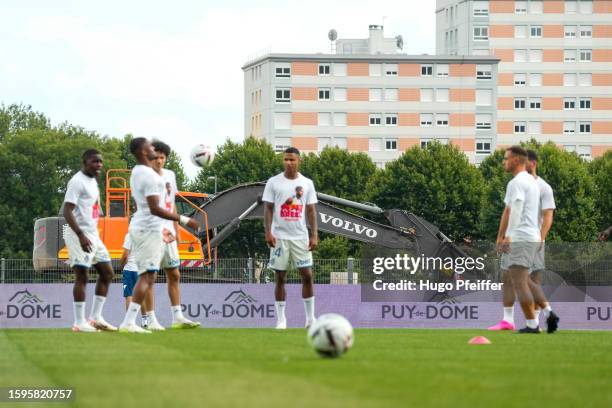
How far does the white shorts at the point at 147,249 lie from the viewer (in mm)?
16344

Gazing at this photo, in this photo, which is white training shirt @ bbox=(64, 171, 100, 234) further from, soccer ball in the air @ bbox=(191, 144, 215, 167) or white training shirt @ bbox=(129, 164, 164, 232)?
soccer ball in the air @ bbox=(191, 144, 215, 167)

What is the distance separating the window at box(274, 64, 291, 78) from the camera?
145 m

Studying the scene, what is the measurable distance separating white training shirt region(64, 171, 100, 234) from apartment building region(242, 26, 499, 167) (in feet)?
422

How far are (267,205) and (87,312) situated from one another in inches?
467

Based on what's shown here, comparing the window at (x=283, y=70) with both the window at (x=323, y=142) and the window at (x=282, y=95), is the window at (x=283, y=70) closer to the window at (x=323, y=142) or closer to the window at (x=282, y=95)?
the window at (x=282, y=95)

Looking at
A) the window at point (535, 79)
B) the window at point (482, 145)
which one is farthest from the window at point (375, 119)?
the window at point (535, 79)

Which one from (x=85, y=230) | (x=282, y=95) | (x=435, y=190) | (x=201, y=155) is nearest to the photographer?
(x=85, y=230)

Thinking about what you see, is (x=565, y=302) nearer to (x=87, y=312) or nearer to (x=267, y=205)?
(x=87, y=312)

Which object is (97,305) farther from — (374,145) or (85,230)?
(374,145)

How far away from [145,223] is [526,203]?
15.1 feet

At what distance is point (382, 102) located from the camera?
481 ft

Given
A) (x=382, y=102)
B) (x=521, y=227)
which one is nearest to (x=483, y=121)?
(x=382, y=102)

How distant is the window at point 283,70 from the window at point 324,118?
523cm

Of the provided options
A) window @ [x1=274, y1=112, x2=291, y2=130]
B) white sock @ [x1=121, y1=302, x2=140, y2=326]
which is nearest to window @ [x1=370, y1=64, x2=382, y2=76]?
window @ [x1=274, y1=112, x2=291, y2=130]
